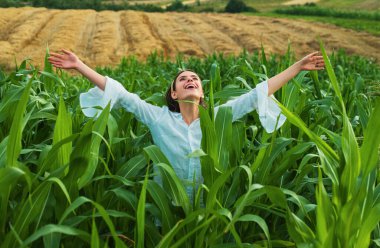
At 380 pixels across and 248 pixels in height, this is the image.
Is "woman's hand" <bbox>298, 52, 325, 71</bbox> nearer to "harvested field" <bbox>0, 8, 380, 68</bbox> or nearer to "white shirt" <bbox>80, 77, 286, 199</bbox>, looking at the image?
"white shirt" <bbox>80, 77, 286, 199</bbox>

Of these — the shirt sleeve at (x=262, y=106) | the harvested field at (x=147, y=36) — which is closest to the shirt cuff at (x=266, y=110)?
the shirt sleeve at (x=262, y=106)

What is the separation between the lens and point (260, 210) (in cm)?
221

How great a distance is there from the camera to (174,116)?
2705 millimetres

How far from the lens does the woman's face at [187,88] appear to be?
2654 mm

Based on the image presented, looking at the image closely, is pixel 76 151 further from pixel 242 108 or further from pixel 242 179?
pixel 242 108

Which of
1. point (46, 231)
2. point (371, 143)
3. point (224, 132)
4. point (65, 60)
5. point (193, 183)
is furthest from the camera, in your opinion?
point (65, 60)

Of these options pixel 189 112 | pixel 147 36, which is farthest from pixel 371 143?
pixel 147 36

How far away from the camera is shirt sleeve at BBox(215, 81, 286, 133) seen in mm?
2620

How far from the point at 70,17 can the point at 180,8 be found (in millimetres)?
15863

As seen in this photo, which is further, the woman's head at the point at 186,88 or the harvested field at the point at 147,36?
the harvested field at the point at 147,36

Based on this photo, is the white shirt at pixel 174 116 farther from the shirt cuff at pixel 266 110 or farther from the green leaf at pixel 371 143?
the green leaf at pixel 371 143

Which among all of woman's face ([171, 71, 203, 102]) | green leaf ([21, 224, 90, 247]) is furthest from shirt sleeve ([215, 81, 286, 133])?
green leaf ([21, 224, 90, 247])

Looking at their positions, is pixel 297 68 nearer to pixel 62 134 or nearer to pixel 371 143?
pixel 371 143

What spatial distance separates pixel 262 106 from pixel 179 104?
38cm
